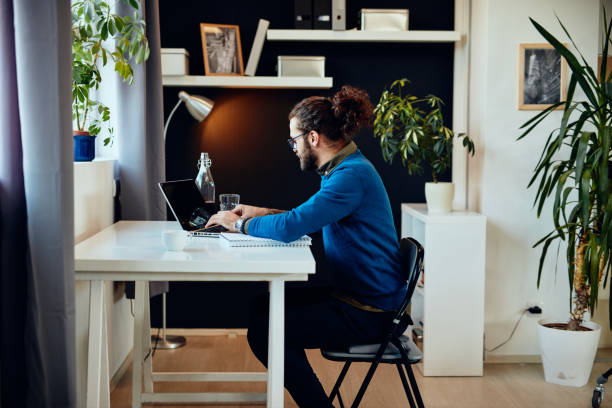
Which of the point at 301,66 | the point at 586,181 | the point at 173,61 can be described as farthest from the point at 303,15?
the point at 586,181

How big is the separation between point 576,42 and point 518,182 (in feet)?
2.54

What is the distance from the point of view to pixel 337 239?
2.27m

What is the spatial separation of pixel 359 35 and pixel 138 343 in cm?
204

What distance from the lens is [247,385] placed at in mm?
3111

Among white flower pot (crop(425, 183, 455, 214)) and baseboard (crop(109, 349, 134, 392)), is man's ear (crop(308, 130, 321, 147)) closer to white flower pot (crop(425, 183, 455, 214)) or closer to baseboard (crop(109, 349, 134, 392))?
white flower pot (crop(425, 183, 455, 214))

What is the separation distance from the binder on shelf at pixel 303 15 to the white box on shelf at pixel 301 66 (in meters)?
0.18

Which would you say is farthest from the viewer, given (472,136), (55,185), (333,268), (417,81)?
(417,81)

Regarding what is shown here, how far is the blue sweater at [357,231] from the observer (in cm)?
217

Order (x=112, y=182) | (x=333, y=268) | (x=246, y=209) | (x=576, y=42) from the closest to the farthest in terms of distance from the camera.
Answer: (x=333, y=268) → (x=246, y=209) → (x=112, y=182) → (x=576, y=42)

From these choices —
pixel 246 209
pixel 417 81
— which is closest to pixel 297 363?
pixel 246 209

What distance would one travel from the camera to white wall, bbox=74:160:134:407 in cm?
252

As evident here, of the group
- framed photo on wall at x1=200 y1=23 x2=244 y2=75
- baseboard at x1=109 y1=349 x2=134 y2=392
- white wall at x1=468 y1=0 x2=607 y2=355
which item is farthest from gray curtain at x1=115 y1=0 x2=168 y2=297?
white wall at x1=468 y1=0 x2=607 y2=355

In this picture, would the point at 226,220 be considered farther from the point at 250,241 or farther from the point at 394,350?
the point at 394,350

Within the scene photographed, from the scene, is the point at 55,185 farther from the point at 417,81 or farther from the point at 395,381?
the point at 417,81
